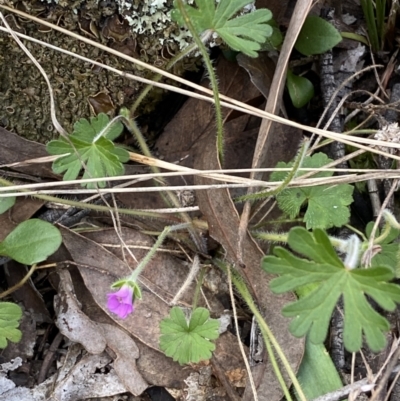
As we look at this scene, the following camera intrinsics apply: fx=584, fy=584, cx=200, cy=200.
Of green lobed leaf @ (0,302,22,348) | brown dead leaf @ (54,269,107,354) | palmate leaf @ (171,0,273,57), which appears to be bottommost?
brown dead leaf @ (54,269,107,354)

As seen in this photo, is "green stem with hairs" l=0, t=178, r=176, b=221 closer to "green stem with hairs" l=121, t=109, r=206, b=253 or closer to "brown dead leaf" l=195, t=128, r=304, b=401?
"green stem with hairs" l=121, t=109, r=206, b=253

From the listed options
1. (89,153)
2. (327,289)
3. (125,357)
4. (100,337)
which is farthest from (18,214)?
(327,289)

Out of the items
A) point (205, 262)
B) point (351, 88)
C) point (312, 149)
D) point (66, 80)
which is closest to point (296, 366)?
point (205, 262)

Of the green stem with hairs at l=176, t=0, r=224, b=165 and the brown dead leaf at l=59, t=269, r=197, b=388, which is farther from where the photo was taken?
the brown dead leaf at l=59, t=269, r=197, b=388

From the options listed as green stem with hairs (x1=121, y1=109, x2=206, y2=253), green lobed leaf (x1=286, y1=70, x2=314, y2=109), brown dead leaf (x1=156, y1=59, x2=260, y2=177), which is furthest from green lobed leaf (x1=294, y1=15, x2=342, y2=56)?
green stem with hairs (x1=121, y1=109, x2=206, y2=253)

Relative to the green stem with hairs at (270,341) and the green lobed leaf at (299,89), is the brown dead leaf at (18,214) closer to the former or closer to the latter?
the green stem with hairs at (270,341)

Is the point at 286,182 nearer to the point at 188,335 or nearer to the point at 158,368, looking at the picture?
the point at 188,335

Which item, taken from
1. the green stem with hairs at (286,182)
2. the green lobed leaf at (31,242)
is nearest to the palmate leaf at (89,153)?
the green lobed leaf at (31,242)
